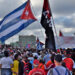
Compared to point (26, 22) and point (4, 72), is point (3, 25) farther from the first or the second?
point (4, 72)

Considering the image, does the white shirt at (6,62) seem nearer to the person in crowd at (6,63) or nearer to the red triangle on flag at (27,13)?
the person in crowd at (6,63)

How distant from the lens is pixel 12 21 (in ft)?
41.5

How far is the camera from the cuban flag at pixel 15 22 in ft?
39.9

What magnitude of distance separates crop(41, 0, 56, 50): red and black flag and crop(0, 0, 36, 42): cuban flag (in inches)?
64.4

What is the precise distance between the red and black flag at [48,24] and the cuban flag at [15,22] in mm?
1636

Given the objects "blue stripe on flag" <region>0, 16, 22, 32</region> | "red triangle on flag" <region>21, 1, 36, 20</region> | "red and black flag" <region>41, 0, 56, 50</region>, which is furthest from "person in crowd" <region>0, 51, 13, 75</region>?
"red triangle on flag" <region>21, 1, 36, 20</region>

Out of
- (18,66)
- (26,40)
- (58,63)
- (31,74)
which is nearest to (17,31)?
(18,66)

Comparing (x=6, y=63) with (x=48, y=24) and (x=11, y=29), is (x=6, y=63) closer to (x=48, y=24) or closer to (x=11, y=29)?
(x=48, y=24)

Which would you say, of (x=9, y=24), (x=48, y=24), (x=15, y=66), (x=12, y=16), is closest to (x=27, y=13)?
(x=12, y=16)

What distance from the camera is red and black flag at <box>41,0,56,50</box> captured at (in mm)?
10422

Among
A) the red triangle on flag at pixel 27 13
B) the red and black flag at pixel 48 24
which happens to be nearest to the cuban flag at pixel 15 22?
the red triangle on flag at pixel 27 13

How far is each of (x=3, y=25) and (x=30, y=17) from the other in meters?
1.47

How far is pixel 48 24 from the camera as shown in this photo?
417 inches

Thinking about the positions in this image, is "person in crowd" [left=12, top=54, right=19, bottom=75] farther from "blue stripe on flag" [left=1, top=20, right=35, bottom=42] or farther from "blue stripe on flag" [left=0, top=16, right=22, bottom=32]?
"blue stripe on flag" [left=0, top=16, right=22, bottom=32]
